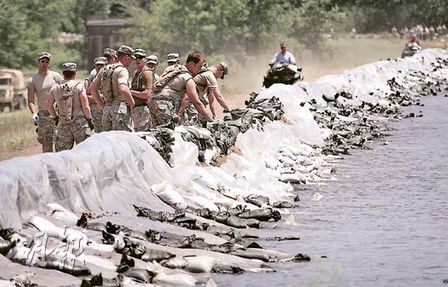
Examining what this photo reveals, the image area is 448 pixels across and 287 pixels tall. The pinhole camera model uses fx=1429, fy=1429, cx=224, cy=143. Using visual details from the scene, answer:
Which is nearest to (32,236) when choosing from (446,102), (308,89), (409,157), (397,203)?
(397,203)

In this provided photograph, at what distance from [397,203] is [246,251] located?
551 centimetres

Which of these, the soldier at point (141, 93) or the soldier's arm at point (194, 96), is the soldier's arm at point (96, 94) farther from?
the soldier's arm at point (194, 96)

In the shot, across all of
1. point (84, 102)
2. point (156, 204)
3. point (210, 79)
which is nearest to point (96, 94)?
point (84, 102)

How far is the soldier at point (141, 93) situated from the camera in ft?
62.6

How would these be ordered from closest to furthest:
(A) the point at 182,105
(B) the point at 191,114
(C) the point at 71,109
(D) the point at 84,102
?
1. (D) the point at 84,102
2. (C) the point at 71,109
3. (A) the point at 182,105
4. (B) the point at 191,114

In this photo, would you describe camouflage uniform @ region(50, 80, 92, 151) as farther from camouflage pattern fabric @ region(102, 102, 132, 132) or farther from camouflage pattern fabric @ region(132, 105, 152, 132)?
camouflage pattern fabric @ region(132, 105, 152, 132)

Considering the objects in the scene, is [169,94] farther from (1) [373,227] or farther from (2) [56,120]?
(1) [373,227]

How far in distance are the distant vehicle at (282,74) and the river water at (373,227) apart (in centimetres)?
1043

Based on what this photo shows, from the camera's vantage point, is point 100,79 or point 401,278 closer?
point 401,278

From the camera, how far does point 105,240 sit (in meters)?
12.9

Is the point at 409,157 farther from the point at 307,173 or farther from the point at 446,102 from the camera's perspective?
the point at 446,102

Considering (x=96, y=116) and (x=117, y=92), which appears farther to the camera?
(x=96, y=116)

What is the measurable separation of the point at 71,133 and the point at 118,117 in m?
0.64

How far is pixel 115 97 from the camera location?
1848 centimetres
